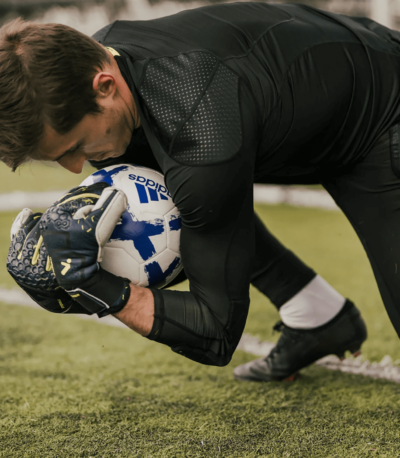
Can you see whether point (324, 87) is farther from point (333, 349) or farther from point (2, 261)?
point (2, 261)

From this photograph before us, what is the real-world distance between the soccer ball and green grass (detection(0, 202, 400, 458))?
58cm

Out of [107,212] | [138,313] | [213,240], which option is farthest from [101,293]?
[213,240]

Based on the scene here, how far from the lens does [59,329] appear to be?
3391mm

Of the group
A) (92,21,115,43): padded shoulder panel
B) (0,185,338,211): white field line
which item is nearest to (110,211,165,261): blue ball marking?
(92,21,115,43): padded shoulder panel

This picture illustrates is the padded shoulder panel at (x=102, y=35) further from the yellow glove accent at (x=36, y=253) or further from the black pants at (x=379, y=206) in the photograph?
the black pants at (x=379, y=206)

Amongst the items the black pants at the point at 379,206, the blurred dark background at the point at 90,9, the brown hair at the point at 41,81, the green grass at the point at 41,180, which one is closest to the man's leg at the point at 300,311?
the black pants at the point at 379,206

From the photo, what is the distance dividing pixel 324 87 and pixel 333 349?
1.23m

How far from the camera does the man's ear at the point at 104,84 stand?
1.63 meters

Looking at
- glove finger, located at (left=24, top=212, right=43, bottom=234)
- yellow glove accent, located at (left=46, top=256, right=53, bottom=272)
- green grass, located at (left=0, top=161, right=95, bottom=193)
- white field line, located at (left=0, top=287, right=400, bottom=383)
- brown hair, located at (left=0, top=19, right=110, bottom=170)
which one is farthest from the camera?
green grass, located at (left=0, top=161, right=95, bottom=193)

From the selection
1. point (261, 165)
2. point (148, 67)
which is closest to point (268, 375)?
point (261, 165)

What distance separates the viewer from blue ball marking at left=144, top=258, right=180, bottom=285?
2.00 meters

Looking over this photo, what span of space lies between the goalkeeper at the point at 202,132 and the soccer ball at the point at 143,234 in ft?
0.39

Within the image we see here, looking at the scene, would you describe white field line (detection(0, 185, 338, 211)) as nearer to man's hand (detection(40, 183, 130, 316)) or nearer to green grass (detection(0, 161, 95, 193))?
green grass (detection(0, 161, 95, 193))

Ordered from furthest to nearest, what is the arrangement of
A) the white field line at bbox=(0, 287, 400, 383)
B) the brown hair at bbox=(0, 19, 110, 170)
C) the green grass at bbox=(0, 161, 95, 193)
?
the green grass at bbox=(0, 161, 95, 193)
the white field line at bbox=(0, 287, 400, 383)
the brown hair at bbox=(0, 19, 110, 170)
